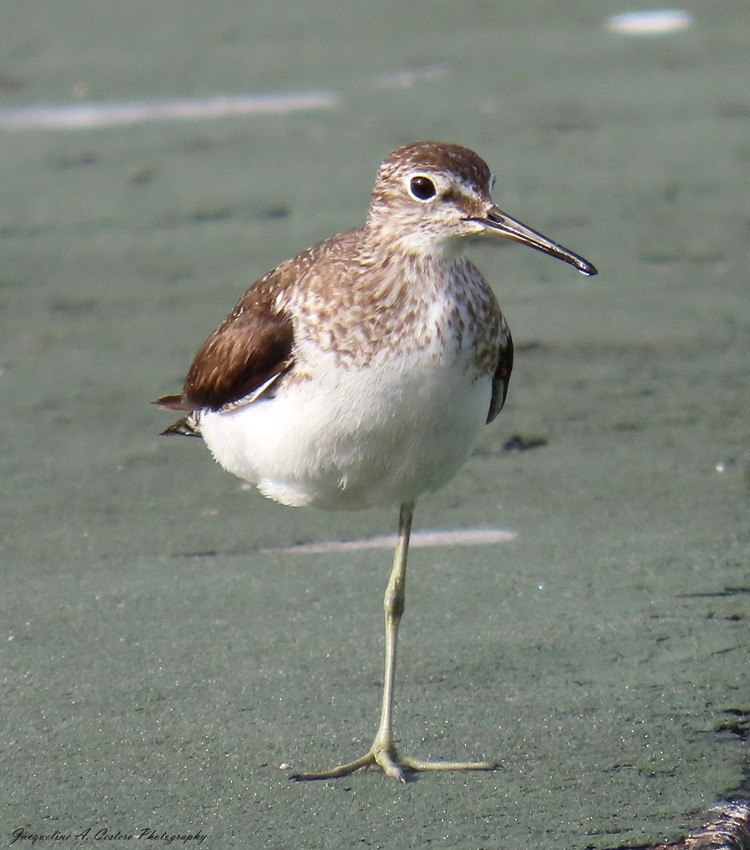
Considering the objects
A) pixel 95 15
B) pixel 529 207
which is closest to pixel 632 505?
pixel 529 207

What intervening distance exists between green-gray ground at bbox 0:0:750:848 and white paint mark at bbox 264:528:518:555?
0.07 meters

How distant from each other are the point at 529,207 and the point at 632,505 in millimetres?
3616

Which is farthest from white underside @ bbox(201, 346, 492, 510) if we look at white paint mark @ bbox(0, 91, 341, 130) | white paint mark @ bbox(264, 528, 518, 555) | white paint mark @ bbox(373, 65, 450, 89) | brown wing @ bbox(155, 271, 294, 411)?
white paint mark @ bbox(373, 65, 450, 89)

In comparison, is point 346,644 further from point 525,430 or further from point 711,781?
point 525,430

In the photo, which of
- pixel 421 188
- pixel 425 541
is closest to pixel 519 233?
pixel 421 188

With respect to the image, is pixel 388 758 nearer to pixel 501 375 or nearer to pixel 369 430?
pixel 369 430

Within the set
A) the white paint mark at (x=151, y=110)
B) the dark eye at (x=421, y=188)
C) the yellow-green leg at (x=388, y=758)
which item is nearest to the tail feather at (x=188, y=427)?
the yellow-green leg at (x=388, y=758)

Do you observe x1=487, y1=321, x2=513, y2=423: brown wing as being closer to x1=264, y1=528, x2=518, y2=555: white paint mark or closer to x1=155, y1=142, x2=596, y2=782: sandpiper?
x1=155, y1=142, x2=596, y2=782: sandpiper

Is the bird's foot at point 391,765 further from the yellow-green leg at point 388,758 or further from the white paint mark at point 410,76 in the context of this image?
the white paint mark at point 410,76

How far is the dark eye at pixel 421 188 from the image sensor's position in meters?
4.78

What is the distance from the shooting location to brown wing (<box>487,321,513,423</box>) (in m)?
4.96

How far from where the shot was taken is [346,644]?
545 centimetres

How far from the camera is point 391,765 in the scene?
15.3 ft

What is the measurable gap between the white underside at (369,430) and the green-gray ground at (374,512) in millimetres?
740
